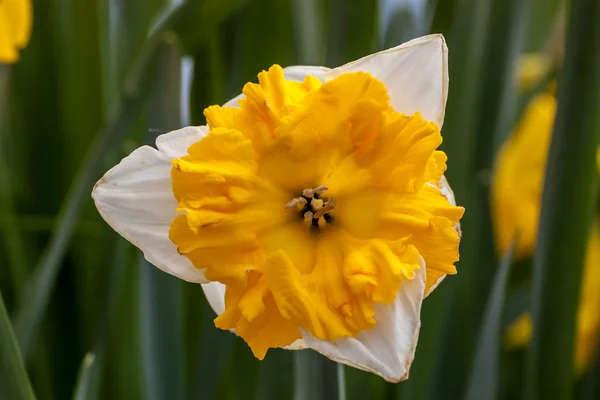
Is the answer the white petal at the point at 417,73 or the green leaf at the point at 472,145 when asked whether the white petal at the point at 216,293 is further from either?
the green leaf at the point at 472,145

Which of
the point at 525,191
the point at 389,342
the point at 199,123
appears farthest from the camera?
the point at 525,191

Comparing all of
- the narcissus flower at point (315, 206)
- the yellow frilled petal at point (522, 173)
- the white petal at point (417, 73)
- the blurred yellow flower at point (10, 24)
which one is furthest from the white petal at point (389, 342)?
the yellow frilled petal at point (522, 173)

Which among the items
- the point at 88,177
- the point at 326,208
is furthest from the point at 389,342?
the point at 88,177

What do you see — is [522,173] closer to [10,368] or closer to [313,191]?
[313,191]

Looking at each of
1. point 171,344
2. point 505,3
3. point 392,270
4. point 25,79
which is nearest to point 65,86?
point 25,79

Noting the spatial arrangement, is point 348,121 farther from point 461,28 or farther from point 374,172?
point 461,28

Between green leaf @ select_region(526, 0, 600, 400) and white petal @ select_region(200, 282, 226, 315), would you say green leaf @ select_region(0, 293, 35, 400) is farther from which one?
green leaf @ select_region(526, 0, 600, 400)
